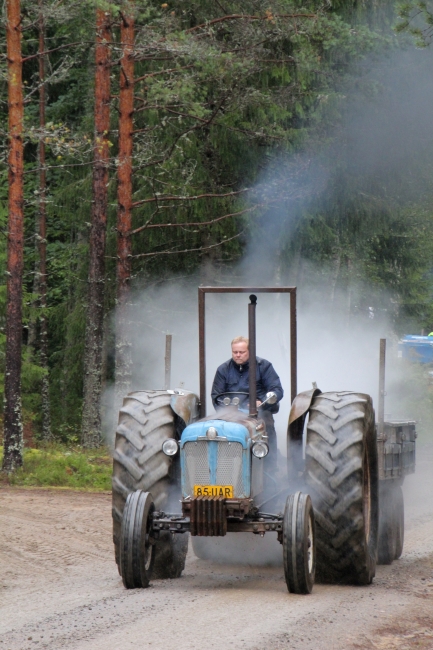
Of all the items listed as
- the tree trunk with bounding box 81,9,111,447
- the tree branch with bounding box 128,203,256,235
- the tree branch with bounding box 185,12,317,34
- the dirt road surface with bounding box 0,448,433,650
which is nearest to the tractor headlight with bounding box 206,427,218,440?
the dirt road surface with bounding box 0,448,433,650

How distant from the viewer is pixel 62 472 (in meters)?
14.8

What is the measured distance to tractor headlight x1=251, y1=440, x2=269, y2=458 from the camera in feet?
24.1

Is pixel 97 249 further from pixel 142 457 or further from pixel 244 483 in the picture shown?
pixel 244 483

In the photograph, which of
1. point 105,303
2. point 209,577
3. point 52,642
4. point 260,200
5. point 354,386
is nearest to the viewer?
point 52,642

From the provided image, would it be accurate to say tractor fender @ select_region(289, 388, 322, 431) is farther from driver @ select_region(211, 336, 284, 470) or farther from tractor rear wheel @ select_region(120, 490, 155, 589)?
tractor rear wheel @ select_region(120, 490, 155, 589)

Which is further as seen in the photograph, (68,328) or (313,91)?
(68,328)

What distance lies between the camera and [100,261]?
61.3 feet

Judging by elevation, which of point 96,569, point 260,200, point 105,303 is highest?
point 260,200

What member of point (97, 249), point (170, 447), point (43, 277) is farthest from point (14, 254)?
point (43, 277)

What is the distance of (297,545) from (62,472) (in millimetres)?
8246

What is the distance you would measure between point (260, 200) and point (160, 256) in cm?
233

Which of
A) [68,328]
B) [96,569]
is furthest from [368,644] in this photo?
[68,328]

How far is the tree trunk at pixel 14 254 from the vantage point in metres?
14.9

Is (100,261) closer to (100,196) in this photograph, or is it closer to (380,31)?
(100,196)
